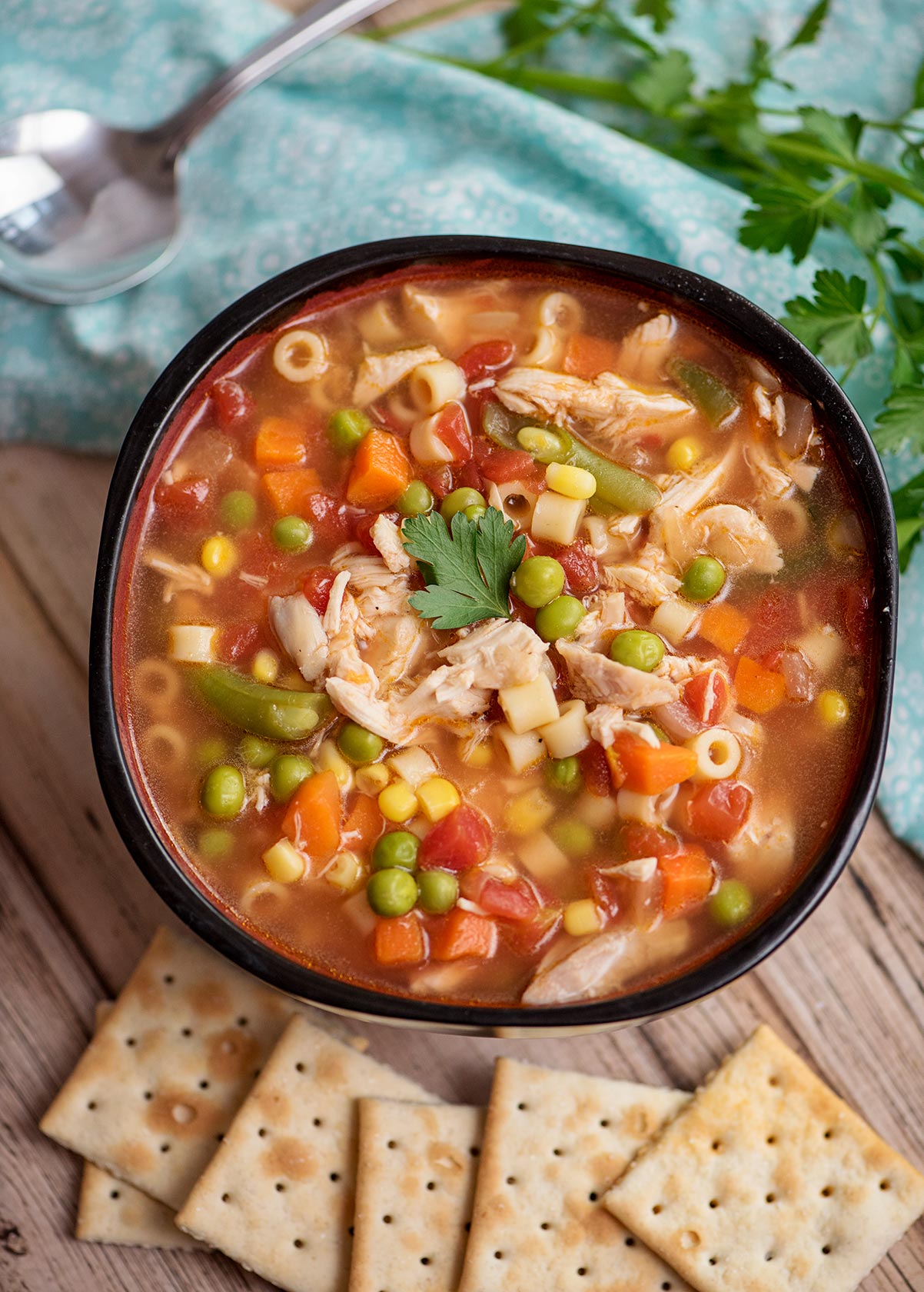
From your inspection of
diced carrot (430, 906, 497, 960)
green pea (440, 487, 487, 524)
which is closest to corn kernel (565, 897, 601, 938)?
diced carrot (430, 906, 497, 960)

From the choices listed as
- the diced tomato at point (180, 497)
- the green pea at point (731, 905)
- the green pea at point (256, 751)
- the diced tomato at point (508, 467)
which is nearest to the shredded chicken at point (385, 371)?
the diced tomato at point (508, 467)

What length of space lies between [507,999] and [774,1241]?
4.86ft

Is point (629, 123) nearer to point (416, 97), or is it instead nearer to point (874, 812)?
point (416, 97)

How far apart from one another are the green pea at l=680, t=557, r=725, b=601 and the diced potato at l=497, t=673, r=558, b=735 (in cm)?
55

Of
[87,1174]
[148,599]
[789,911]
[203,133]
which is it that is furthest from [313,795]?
[203,133]

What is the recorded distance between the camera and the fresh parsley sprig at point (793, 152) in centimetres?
411

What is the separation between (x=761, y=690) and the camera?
365 centimetres

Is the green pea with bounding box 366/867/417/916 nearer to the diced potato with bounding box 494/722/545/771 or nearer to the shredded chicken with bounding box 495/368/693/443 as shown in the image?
the diced potato with bounding box 494/722/545/771

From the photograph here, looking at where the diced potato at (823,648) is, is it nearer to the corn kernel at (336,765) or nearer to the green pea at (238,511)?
the corn kernel at (336,765)

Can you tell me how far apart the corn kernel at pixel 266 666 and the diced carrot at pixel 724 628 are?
4.42 ft

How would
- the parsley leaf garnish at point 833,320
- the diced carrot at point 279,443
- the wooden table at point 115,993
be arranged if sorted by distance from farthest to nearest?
1. the wooden table at point 115,993
2. the parsley leaf garnish at point 833,320
3. the diced carrot at point 279,443

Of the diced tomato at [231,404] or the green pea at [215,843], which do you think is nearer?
the green pea at [215,843]

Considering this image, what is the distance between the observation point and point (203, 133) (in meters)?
4.92

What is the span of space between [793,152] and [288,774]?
3089 millimetres
